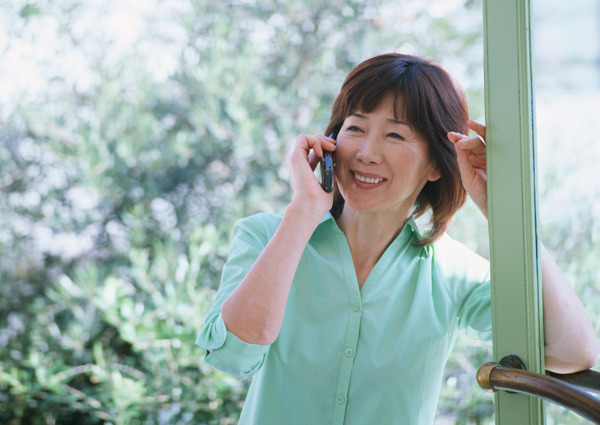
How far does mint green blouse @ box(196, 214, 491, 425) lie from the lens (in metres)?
1.20

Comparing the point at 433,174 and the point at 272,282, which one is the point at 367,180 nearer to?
the point at 433,174

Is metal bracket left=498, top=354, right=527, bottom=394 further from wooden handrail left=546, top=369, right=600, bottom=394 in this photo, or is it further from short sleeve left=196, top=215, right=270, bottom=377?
short sleeve left=196, top=215, right=270, bottom=377

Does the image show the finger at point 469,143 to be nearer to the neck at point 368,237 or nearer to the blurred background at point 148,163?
the neck at point 368,237

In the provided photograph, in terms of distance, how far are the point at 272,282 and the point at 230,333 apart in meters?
0.11

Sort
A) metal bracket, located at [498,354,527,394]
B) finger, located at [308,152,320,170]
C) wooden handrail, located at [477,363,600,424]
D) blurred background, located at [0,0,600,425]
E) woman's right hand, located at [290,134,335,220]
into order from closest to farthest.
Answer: wooden handrail, located at [477,363,600,424] → metal bracket, located at [498,354,527,394] → woman's right hand, located at [290,134,335,220] → finger, located at [308,152,320,170] → blurred background, located at [0,0,600,425]

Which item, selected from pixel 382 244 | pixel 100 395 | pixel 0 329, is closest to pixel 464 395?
pixel 382 244

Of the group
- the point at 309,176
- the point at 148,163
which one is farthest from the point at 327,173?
the point at 148,163

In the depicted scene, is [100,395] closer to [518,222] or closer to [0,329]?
[0,329]

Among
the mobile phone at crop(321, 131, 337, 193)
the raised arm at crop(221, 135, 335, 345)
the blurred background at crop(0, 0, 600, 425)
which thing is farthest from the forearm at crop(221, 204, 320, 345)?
the blurred background at crop(0, 0, 600, 425)

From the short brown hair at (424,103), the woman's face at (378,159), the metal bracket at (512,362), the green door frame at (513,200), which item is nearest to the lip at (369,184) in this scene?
the woman's face at (378,159)

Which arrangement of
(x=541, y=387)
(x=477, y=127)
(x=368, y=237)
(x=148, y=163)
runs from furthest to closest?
(x=148, y=163)
(x=368, y=237)
(x=477, y=127)
(x=541, y=387)

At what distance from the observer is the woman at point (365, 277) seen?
1.14 metres

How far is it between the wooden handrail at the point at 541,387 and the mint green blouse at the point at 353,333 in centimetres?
24

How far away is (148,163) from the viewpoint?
2.58 metres
